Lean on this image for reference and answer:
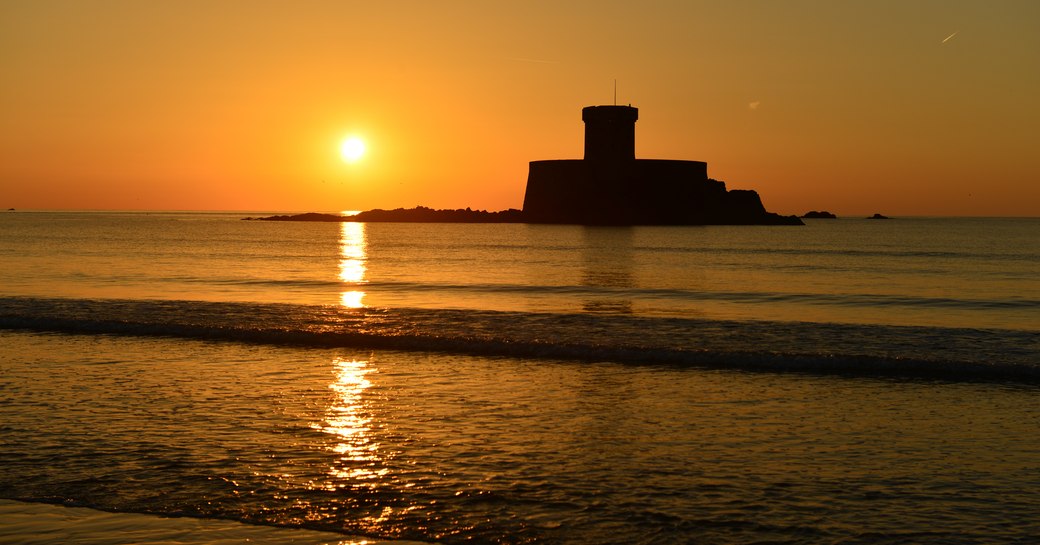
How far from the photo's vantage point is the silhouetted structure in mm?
155125

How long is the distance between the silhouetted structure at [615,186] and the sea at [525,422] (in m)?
132

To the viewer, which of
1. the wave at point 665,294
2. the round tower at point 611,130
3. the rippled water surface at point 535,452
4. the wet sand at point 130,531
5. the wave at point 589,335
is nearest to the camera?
the wet sand at point 130,531

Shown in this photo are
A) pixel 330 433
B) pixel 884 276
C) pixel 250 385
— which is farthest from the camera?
pixel 884 276

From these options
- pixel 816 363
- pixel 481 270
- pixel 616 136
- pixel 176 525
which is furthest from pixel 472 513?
pixel 616 136

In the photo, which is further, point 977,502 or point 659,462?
point 659,462

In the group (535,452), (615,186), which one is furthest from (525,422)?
(615,186)

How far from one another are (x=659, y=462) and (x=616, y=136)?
148m

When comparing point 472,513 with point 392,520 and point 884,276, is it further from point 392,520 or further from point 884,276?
point 884,276

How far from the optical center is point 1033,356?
15.9m

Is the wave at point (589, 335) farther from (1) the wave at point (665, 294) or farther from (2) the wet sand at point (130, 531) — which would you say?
(2) the wet sand at point (130, 531)

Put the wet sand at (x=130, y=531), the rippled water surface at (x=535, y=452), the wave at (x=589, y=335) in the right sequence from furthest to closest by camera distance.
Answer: the wave at (x=589, y=335) < the rippled water surface at (x=535, y=452) < the wet sand at (x=130, y=531)

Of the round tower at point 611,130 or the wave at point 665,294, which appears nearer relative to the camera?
the wave at point 665,294

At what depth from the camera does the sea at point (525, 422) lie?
22.8 ft

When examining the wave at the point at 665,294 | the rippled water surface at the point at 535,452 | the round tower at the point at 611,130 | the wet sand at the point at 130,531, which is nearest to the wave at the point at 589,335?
the rippled water surface at the point at 535,452
